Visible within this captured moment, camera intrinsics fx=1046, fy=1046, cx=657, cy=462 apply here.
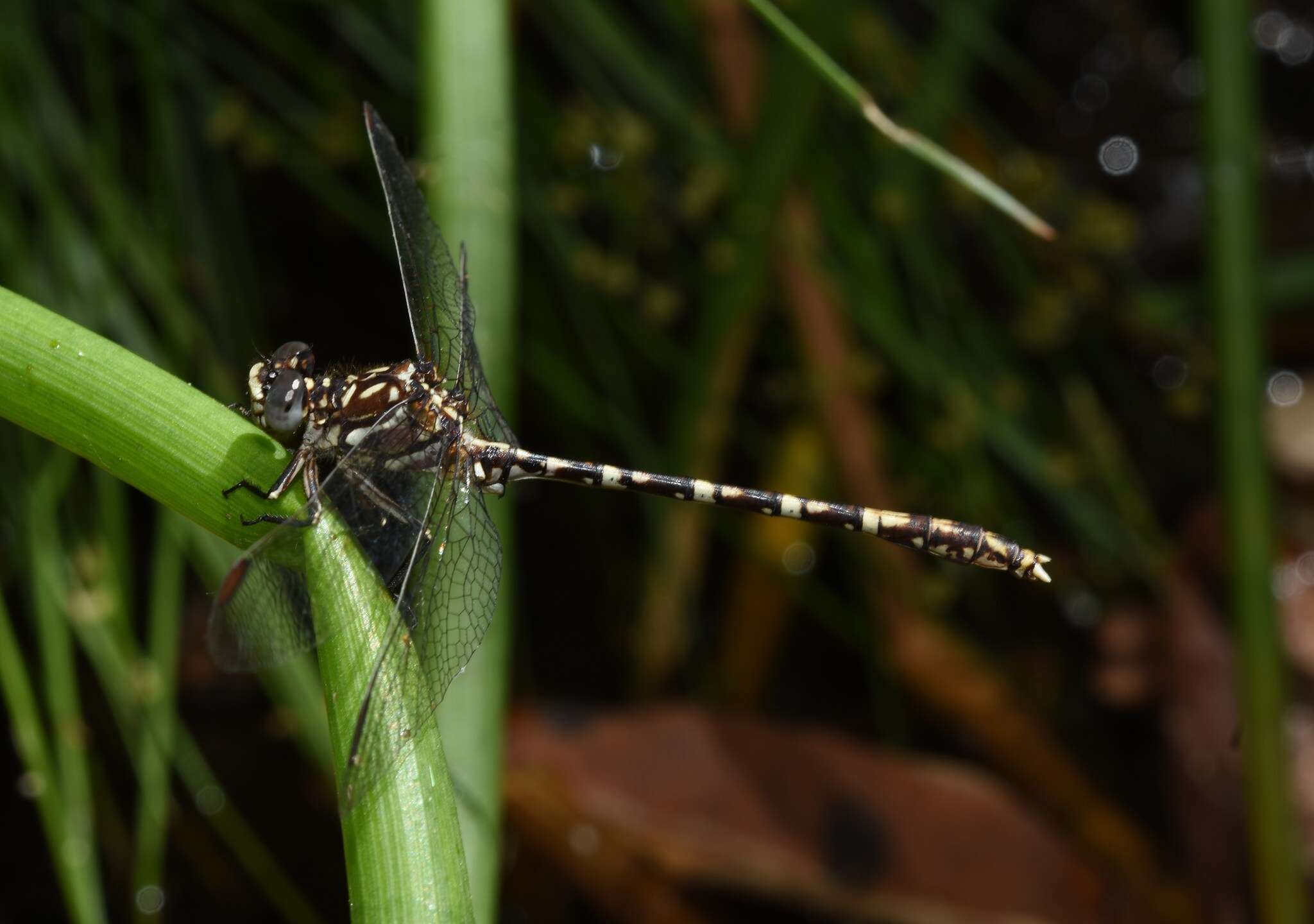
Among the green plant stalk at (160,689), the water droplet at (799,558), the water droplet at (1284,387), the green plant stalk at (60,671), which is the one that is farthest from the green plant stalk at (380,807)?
the water droplet at (1284,387)

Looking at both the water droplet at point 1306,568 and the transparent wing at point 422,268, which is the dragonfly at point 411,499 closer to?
the transparent wing at point 422,268

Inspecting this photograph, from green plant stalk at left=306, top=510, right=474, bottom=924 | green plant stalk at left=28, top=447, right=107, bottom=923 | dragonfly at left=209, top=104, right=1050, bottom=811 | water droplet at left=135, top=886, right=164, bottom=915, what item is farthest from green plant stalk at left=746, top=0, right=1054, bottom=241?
water droplet at left=135, top=886, right=164, bottom=915

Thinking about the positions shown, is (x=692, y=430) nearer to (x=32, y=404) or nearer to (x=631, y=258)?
(x=631, y=258)

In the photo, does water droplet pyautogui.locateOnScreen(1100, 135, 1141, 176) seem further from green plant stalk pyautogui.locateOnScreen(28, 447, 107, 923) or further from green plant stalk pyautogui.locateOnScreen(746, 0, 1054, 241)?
green plant stalk pyautogui.locateOnScreen(28, 447, 107, 923)

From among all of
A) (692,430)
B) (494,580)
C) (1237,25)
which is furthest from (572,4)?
(494,580)

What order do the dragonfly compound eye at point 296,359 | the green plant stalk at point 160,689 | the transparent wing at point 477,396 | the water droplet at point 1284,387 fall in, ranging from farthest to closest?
the water droplet at point 1284,387 < the green plant stalk at point 160,689 < the transparent wing at point 477,396 < the dragonfly compound eye at point 296,359
